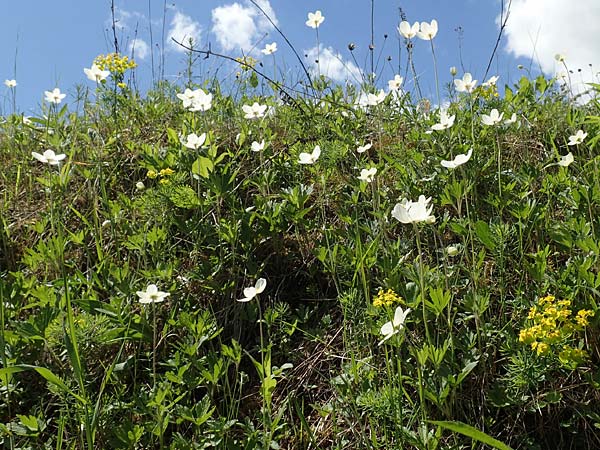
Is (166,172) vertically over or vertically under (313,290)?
over

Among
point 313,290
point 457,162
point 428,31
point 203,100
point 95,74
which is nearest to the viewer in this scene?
point 457,162

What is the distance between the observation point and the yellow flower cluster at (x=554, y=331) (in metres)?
1.81

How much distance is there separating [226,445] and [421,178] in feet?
4.92

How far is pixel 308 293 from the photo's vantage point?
8.14 feet

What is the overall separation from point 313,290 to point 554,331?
3.07ft

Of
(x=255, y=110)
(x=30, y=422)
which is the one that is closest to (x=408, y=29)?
(x=255, y=110)

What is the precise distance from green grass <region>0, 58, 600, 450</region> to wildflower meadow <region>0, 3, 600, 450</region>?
0.01m

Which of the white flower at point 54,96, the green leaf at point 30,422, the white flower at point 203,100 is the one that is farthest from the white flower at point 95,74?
the green leaf at point 30,422

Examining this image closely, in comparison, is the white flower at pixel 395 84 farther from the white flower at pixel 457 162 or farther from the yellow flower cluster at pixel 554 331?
the yellow flower cluster at pixel 554 331

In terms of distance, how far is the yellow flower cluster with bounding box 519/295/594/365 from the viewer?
181cm

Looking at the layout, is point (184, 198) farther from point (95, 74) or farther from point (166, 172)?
point (95, 74)

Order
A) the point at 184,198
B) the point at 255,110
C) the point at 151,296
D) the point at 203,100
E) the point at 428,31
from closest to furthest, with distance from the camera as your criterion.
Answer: the point at 151,296, the point at 184,198, the point at 203,100, the point at 255,110, the point at 428,31

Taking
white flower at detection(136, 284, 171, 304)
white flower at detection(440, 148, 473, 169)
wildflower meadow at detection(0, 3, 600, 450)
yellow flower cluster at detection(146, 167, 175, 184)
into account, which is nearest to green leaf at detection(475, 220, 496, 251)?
wildflower meadow at detection(0, 3, 600, 450)

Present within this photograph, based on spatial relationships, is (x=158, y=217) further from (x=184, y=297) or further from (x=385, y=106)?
(x=385, y=106)
